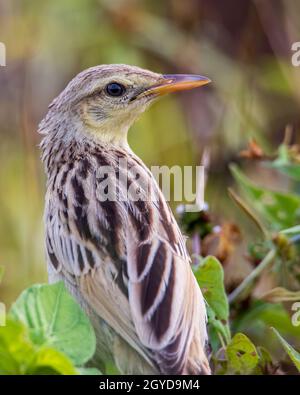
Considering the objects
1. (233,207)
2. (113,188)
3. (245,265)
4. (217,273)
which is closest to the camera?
(217,273)

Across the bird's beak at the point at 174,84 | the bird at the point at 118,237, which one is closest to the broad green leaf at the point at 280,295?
the bird at the point at 118,237

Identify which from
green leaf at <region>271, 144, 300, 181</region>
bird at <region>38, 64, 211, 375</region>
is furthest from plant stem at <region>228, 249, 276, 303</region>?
green leaf at <region>271, 144, 300, 181</region>

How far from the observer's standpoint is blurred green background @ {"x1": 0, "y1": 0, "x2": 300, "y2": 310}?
448cm

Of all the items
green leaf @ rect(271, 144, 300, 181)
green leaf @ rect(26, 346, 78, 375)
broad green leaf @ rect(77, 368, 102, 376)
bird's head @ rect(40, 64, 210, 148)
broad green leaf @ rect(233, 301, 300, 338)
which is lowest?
broad green leaf @ rect(233, 301, 300, 338)

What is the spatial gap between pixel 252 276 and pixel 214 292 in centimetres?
24

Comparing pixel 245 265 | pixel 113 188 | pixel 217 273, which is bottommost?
pixel 245 265

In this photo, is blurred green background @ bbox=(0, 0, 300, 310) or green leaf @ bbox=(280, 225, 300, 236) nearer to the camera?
green leaf @ bbox=(280, 225, 300, 236)

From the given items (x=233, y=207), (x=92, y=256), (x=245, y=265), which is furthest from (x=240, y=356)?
(x=233, y=207)

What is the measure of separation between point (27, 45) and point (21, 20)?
0.15 meters

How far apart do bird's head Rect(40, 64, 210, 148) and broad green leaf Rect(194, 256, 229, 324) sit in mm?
733

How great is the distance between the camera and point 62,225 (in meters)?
2.65

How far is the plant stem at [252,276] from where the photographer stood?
2662 mm

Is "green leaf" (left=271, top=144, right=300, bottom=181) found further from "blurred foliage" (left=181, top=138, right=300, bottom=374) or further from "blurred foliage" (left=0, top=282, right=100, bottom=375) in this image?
"blurred foliage" (left=0, top=282, right=100, bottom=375)
